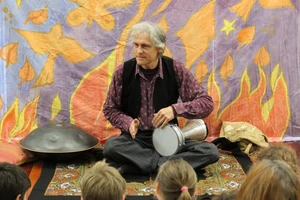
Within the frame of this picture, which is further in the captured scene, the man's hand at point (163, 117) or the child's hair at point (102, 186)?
the man's hand at point (163, 117)

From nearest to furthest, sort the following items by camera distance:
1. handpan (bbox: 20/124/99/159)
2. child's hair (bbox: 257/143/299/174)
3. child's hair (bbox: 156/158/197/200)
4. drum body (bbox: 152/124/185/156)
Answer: child's hair (bbox: 156/158/197/200) → child's hair (bbox: 257/143/299/174) → drum body (bbox: 152/124/185/156) → handpan (bbox: 20/124/99/159)

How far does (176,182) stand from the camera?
7.93 feet

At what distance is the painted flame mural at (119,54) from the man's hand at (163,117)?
2.96 feet

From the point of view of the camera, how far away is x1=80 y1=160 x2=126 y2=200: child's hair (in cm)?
223

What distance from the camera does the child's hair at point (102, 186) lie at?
2229mm

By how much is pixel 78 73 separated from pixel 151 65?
842 millimetres

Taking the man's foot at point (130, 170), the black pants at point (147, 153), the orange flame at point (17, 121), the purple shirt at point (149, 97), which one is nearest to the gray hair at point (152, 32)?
the purple shirt at point (149, 97)

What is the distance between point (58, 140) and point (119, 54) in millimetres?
933

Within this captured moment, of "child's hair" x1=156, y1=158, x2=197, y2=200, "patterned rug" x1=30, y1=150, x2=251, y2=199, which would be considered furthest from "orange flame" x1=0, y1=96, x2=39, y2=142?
"child's hair" x1=156, y1=158, x2=197, y2=200

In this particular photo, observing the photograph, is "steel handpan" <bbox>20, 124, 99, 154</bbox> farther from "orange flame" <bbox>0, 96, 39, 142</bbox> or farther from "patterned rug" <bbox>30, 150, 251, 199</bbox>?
"orange flame" <bbox>0, 96, 39, 142</bbox>

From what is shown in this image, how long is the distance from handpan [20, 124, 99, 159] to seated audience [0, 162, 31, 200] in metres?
1.68

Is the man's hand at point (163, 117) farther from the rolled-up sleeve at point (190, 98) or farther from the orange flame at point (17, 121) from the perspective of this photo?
the orange flame at point (17, 121)

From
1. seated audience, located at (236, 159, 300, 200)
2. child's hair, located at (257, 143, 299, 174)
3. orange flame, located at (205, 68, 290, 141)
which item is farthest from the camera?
orange flame, located at (205, 68, 290, 141)

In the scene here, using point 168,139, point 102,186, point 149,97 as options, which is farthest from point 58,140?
point 102,186
